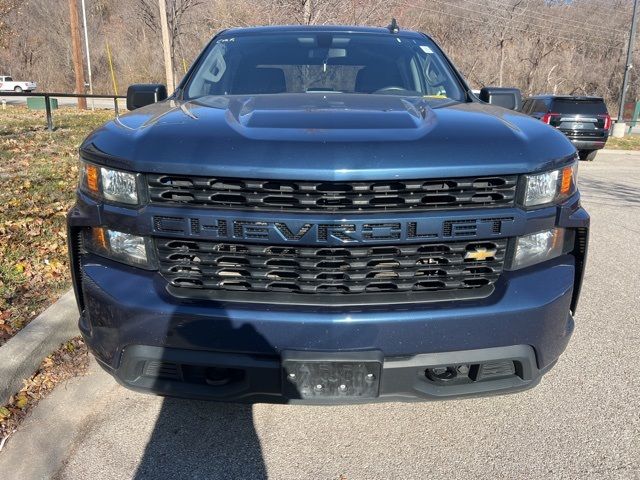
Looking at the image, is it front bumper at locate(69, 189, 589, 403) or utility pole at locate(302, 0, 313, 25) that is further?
utility pole at locate(302, 0, 313, 25)

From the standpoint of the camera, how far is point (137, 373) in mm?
2172

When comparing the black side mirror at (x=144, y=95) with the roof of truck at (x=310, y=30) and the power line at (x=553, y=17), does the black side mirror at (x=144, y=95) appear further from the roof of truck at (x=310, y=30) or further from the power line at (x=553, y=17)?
the power line at (x=553, y=17)

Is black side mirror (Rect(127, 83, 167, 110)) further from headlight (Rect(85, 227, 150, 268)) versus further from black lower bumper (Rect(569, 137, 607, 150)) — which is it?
black lower bumper (Rect(569, 137, 607, 150))

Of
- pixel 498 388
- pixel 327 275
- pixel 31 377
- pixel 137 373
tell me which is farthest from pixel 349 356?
pixel 31 377

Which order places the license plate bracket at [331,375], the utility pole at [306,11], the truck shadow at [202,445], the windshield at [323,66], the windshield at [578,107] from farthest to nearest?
the windshield at [578,107] → the utility pole at [306,11] → the windshield at [323,66] → the truck shadow at [202,445] → the license plate bracket at [331,375]

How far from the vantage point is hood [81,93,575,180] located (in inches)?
78.7

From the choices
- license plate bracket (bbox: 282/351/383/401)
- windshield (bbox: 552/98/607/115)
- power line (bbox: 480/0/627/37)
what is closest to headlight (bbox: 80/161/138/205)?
license plate bracket (bbox: 282/351/383/401)

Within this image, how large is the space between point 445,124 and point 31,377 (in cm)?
243

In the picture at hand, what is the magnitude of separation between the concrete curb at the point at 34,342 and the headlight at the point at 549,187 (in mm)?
2516

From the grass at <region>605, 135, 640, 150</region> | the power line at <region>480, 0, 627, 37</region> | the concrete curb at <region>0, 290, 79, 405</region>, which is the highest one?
the power line at <region>480, 0, 627, 37</region>

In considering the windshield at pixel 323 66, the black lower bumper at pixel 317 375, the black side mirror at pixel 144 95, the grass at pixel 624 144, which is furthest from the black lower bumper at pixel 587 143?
the black lower bumper at pixel 317 375

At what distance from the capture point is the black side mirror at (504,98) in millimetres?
3480

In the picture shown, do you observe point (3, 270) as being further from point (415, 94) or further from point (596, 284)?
point (596, 284)

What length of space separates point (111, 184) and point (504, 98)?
2.46 m
